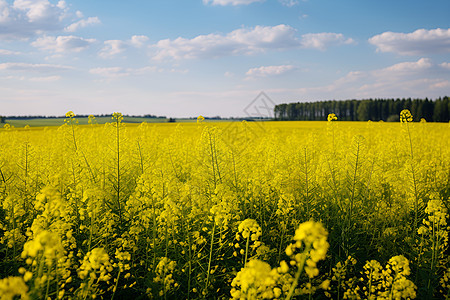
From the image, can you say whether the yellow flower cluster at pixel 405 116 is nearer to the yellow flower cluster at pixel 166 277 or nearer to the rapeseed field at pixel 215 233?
the rapeseed field at pixel 215 233

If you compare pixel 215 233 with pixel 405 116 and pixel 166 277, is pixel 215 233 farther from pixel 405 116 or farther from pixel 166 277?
pixel 405 116

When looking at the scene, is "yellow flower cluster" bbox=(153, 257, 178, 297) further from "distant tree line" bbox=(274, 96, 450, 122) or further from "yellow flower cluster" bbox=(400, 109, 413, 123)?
"distant tree line" bbox=(274, 96, 450, 122)

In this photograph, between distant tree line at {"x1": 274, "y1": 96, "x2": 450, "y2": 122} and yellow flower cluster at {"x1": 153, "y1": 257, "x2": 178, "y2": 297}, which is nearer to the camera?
yellow flower cluster at {"x1": 153, "y1": 257, "x2": 178, "y2": 297}

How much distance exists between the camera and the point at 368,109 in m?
70.4

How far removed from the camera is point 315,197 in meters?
5.54

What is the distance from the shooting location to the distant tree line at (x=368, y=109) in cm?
6028

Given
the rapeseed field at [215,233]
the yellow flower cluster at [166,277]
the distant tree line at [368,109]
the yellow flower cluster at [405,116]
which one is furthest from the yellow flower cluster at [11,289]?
the distant tree line at [368,109]

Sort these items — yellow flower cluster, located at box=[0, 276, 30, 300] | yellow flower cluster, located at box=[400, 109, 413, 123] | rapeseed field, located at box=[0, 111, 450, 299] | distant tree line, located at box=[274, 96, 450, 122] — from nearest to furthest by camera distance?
1. yellow flower cluster, located at box=[0, 276, 30, 300]
2. rapeseed field, located at box=[0, 111, 450, 299]
3. yellow flower cluster, located at box=[400, 109, 413, 123]
4. distant tree line, located at box=[274, 96, 450, 122]

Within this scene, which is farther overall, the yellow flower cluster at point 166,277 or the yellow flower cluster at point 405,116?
the yellow flower cluster at point 405,116

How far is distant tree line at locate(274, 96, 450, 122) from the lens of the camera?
60.3m

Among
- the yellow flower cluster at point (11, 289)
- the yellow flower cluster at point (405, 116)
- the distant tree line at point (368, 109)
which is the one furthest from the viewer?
the distant tree line at point (368, 109)

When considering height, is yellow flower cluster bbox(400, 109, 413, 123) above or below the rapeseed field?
above

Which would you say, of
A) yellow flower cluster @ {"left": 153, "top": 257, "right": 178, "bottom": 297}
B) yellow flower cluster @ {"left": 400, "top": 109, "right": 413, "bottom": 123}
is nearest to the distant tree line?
yellow flower cluster @ {"left": 400, "top": 109, "right": 413, "bottom": 123}

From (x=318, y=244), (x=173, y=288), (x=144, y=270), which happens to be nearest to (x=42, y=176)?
(x=144, y=270)
